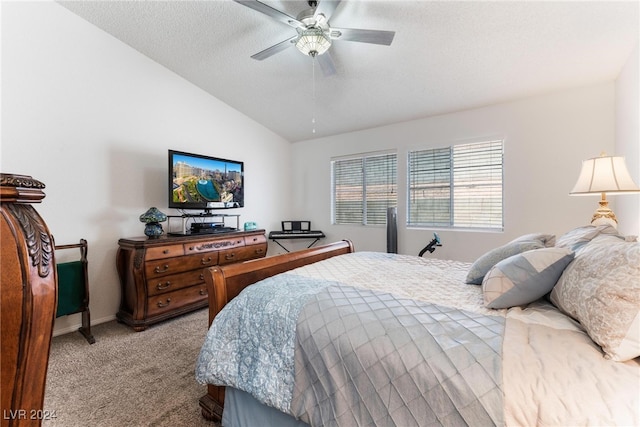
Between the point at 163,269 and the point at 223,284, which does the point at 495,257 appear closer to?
the point at 223,284

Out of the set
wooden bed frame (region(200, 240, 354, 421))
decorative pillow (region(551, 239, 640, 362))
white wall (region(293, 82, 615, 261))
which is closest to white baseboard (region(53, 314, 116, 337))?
wooden bed frame (region(200, 240, 354, 421))

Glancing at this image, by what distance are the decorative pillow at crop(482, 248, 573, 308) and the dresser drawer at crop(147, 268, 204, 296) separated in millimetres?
2524

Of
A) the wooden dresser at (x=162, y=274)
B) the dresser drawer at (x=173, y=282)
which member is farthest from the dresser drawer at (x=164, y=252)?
the dresser drawer at (x=173, y=282)

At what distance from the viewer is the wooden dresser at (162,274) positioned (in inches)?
106

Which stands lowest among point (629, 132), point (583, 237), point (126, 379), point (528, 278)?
point (126, 379)

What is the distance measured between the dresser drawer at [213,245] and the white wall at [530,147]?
2.30m

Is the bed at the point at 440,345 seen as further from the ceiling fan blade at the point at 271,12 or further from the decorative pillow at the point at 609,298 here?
the ceiling fan blade at the point at 271,12

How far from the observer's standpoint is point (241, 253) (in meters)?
3.63

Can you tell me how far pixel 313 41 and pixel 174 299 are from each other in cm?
280

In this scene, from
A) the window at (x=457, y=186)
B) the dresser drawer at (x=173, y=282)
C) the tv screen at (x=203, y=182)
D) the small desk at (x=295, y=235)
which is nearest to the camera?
the dresser drawer at (x=173, y=282)

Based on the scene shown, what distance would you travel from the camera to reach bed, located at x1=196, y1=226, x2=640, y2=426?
0.78 meters

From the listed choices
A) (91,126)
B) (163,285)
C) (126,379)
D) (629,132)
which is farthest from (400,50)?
(126,379)

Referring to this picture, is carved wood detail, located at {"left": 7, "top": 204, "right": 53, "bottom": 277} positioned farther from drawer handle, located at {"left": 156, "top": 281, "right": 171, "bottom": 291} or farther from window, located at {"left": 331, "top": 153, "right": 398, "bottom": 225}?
window, located at {"left": 331, "top": 153, "right": 398, "bottom": 225}

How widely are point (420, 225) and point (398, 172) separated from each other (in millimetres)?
841
